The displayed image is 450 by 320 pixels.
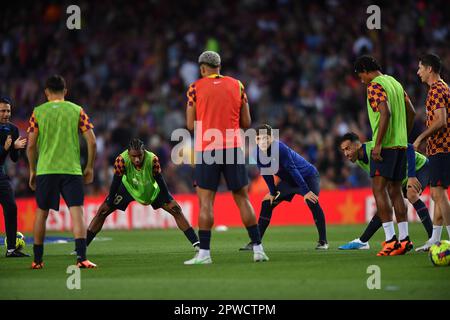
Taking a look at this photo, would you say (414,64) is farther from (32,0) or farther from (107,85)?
(32,0)

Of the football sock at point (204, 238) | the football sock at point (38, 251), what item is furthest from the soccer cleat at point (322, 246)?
the football sock at point (38, 251)

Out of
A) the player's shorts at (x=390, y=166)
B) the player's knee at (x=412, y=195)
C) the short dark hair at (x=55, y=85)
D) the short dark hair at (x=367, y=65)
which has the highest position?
the short dark hair at (x=367, y=65)

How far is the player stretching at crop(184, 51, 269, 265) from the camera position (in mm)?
11656

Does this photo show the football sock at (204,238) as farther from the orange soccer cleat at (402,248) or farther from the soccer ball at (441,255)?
the soccer ball at (441,255)

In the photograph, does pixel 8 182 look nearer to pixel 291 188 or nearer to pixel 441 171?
pixel 291 188

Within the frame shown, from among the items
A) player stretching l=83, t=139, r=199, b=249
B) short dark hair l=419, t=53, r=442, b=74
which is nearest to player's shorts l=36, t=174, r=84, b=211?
player stretching l=83, t=139, r=199, b=249

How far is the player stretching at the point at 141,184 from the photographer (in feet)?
46.4

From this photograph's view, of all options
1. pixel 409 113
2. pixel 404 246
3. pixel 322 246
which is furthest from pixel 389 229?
pixel 322 246

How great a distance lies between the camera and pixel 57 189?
11547 millimetres

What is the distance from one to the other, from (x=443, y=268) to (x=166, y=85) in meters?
19.5

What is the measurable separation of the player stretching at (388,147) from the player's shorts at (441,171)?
17.5 inches

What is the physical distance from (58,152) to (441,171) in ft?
17.4

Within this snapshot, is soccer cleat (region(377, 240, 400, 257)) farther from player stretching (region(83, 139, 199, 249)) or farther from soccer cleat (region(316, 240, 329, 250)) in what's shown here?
player stretching (region(83, 139, 199, 249))
